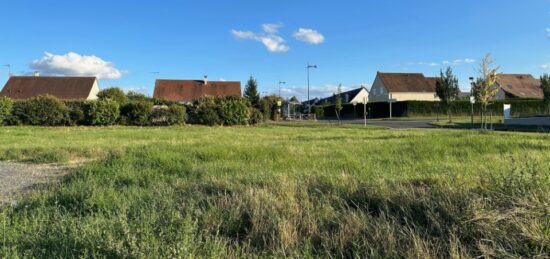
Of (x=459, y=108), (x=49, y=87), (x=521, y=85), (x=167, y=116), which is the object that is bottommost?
(x=167, y=116)

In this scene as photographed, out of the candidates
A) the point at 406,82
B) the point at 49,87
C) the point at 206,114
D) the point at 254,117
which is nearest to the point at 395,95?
the point at 406,82

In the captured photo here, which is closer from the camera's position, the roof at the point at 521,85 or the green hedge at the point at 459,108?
the green hedge at the point at 459,108

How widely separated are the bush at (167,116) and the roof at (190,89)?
37730 millimetres

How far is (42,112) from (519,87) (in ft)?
238

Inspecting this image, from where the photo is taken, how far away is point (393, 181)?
5.67 meters

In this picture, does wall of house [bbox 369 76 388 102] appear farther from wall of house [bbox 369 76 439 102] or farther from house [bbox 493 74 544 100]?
house [bbox 493 74 544 100]

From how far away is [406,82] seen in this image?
72562 millimetres

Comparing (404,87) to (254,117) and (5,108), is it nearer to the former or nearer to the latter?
(254,117)

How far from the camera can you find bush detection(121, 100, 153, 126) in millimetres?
29859

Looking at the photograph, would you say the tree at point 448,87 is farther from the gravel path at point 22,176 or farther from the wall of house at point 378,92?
the gravel path at point 22,176

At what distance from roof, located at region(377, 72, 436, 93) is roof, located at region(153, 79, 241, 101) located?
2480 centimetres

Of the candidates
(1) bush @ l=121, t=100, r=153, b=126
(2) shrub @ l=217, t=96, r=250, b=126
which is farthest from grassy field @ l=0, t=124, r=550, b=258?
(2) shrub @ l=217, t=96, r=250, b=126

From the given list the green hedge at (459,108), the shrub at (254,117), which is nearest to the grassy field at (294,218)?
the shrub at (254,117)

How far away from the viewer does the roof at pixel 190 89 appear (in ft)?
226
